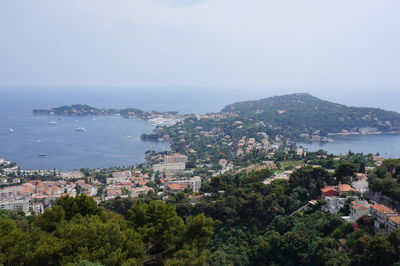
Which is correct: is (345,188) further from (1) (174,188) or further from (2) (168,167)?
(2) (168,167)

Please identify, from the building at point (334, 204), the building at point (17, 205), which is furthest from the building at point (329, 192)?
the building at point (17, 205)

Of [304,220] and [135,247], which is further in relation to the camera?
[304,220]

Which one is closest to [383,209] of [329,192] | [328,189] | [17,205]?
[329,192]

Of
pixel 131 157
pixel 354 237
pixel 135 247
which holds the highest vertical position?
pixel 135 247

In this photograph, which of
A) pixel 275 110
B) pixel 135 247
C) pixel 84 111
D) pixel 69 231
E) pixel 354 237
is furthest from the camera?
pixel 84 111

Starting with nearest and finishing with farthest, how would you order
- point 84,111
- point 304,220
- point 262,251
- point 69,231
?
point 69,231, point 262,251, point 304,220, point 84,111

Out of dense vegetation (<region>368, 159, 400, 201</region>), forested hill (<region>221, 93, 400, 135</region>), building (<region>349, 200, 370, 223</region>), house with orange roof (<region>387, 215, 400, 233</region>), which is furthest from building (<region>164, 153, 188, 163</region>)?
house with orange roof (<region>387, 215, 400, 233</region>)

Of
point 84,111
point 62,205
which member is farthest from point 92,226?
point 84,111

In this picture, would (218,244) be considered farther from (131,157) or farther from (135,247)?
(131,157)
